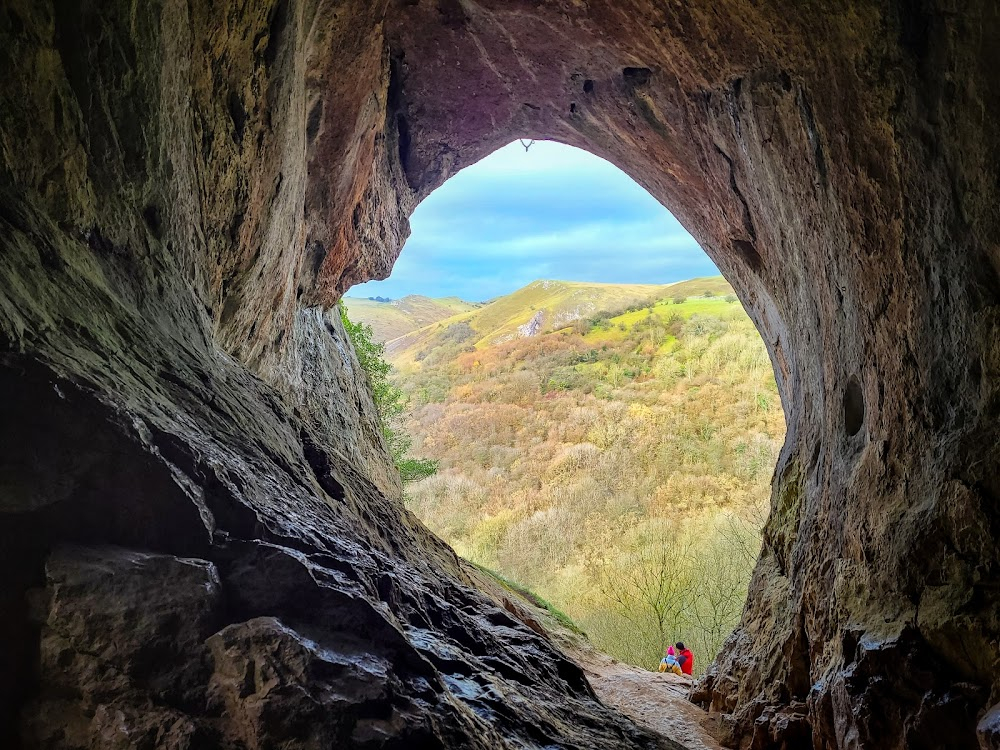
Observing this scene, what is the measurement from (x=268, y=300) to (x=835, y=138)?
8686 millimetres

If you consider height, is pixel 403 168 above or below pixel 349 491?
above

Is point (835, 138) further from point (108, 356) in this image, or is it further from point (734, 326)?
point (734, 326)

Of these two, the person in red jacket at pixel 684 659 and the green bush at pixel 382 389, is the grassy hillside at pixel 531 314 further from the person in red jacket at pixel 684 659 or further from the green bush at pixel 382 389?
the person in red jacket at pixel 684 659

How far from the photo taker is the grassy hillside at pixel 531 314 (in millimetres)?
86500

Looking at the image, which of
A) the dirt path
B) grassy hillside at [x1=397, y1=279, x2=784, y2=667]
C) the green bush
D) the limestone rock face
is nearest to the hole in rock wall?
the limestone rock face

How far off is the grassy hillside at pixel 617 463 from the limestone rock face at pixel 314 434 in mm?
14639

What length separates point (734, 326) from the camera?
6475cm

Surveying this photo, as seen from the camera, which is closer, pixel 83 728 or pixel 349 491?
pixel 83 728

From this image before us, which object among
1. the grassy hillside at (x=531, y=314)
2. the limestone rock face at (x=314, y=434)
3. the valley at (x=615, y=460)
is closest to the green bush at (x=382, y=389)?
the valley at (x=615, y=460)

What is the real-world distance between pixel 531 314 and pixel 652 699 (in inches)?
3382

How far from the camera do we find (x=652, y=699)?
12602 millimetres

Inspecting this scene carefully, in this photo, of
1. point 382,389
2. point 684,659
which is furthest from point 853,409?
point 382,389

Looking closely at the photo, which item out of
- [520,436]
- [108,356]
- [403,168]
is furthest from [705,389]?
[108,356]

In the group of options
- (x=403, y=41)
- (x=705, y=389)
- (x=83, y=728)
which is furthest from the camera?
(x=705, y=389)
